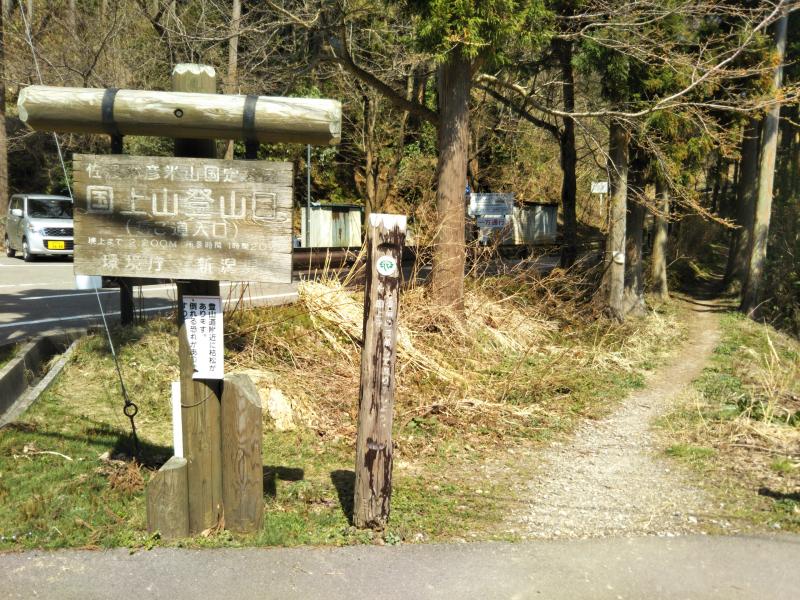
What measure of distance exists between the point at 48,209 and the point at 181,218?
18.0m

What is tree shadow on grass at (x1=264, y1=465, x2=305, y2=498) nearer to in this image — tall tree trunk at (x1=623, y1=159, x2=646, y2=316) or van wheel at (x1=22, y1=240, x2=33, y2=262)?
tall tree trunk at (x1=623, y1=159, x2=646, y2=316)

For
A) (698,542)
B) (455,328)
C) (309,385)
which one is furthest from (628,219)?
(698,542)

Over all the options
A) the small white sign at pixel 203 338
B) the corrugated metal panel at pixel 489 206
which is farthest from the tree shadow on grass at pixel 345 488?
the corrugated metal panel at pixel 489 206

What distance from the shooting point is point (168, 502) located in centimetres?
473

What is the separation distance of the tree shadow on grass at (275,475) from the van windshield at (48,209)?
16161 mm

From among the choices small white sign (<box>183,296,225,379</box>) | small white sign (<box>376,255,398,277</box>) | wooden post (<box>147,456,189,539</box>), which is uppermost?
small white sign (<box>376,255,398,277</box>)

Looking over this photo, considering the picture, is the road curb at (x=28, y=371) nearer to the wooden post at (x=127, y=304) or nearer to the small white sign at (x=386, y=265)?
the wooden post at (x=127, y=304)

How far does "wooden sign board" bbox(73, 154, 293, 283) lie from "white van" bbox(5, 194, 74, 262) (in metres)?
15.4

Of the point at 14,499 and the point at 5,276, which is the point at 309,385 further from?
the point at 5,276

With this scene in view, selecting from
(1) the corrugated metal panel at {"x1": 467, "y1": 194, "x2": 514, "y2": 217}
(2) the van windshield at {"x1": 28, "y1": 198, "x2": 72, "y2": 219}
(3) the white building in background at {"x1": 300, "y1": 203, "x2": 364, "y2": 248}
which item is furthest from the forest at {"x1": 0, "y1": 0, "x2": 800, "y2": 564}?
(3) the white building in background at {"x1": 300, "y1": 203, "x2": 364, "y2": 248}

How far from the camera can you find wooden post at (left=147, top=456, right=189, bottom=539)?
4.71 m

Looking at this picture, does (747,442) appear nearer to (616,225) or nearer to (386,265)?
(386,265)

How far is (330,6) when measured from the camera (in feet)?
40.3

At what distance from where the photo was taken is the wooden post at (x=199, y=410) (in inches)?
185
